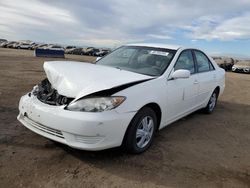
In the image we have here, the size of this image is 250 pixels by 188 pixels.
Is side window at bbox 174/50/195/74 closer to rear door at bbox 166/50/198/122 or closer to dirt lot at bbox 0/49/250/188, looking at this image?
rear door at bbox 166/50/198/122

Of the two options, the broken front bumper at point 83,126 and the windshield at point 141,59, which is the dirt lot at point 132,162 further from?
the windshield at point 141,59

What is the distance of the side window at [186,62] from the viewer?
4.67m

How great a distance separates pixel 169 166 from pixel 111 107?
44.0 inches

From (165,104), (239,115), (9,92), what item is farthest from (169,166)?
(9,92)

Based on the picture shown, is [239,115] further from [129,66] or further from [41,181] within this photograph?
[41,181]

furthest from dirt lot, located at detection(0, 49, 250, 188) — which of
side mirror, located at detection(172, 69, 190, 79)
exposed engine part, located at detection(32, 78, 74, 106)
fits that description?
side mirror, located at detection(172, 69, 190, 79)

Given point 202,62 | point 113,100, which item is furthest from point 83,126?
point 202,62

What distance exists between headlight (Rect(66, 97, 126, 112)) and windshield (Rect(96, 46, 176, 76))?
1160 mm

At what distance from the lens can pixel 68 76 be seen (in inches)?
142

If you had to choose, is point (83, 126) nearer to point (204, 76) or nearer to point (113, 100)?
point (113, 100)

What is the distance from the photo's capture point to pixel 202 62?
573cm

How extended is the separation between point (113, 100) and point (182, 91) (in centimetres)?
170

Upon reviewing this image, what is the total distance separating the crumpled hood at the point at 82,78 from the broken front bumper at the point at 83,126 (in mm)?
271

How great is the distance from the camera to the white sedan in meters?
3.22
